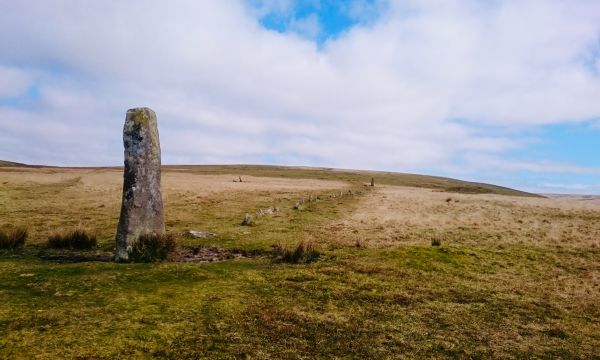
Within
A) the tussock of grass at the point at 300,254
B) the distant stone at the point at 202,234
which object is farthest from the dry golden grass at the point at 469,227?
the distant stone at the point at 202,234

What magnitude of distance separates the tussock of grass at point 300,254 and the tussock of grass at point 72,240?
22.7ft

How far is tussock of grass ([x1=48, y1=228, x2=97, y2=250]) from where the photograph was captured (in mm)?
16234

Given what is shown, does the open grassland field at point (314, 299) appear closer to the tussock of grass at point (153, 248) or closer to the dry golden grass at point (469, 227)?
the dry golden grass at point (469, 227)

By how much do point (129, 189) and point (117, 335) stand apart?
7.81 meters

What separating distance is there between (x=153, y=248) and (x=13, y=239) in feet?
18.2

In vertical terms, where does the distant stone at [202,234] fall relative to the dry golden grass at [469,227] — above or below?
below

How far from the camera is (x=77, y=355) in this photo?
7133mm

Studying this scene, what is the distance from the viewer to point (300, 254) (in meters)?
14.8

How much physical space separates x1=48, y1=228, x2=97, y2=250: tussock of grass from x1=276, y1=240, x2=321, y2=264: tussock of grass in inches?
273

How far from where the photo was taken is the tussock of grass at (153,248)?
13945mm

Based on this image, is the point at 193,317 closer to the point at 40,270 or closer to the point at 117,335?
the point at 117,335

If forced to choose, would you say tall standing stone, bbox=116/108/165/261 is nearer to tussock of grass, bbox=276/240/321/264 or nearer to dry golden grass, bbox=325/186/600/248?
tussock of grass, bbox=276/240/321/264

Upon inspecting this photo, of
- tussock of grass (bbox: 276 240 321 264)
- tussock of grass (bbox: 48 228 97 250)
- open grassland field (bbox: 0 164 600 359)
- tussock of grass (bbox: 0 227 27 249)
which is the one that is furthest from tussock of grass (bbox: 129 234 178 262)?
tussock of grass (bbox: 0 227 27 249)

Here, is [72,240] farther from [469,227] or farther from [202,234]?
[469,227]
